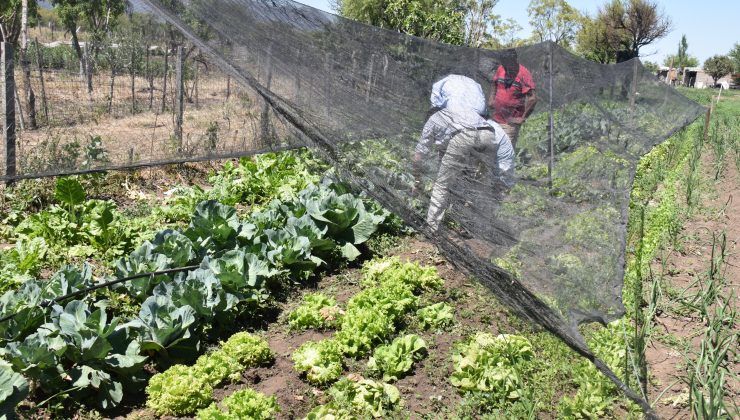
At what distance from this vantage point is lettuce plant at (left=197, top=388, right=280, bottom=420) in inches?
112

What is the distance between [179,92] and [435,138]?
2905 millimetres

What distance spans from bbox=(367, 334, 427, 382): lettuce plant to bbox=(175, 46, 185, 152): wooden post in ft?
8.36

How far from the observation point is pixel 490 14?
114ft

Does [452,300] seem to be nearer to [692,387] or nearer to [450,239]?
[450,239]

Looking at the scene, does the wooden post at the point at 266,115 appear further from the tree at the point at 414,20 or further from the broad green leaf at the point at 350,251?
the tree at the point at 414,20

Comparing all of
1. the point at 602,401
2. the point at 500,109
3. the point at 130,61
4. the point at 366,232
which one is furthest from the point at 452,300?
the point at 130,61

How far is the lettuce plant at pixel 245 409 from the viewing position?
2.84 meters

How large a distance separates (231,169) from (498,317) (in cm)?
427

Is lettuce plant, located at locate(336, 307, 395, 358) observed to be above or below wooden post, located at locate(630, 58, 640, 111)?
below

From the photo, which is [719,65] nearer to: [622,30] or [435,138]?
[622,30]

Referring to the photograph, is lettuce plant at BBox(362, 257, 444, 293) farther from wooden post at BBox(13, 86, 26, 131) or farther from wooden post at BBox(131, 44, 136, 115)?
wooden post at BBox(13, 86, 26, 131)

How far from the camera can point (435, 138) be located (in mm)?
3465

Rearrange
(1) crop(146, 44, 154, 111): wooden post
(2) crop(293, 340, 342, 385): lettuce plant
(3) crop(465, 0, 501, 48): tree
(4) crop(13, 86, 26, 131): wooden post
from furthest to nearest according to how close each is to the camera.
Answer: (3) crop(465, 0, 501, 48): tree
(4) crop(13, 86, 26, 131): wooden post
(1) crop(146, 44, 154, 111): wooden post
(2) crop(293, 340, 342, 385): lettuce plant

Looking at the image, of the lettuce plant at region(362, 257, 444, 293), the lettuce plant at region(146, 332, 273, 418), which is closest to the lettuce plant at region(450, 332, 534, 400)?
the lettuce plant at region(362, 257, 444, 293)
